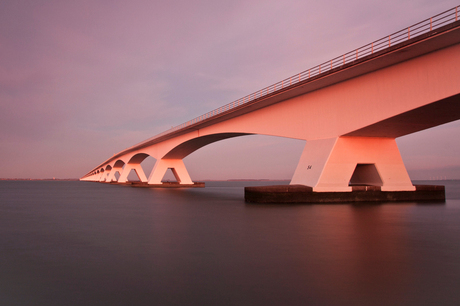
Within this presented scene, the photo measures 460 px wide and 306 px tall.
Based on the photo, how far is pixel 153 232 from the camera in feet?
36.0

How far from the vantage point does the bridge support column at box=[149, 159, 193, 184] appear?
5038 centimetres

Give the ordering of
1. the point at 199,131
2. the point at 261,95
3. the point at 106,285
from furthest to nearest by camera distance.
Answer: the point at 199,131 < the point at 261,95 < the point at 106,285

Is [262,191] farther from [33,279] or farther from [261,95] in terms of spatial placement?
[33,279]

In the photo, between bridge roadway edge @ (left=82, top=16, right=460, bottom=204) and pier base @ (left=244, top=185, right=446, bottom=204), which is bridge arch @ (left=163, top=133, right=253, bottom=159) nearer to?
bridge roadway edge @ (left=82, top=16, right=460, bottom=204)

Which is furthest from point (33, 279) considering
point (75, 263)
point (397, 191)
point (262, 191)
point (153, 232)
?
point (397, 191)

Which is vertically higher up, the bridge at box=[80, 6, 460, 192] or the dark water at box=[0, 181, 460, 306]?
the bridge at box=[80, 6, 460, 192]

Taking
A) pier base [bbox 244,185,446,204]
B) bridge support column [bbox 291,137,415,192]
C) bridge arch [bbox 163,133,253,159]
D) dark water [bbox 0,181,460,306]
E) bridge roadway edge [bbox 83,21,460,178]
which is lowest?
dark water [bbox 0,181,460,306]

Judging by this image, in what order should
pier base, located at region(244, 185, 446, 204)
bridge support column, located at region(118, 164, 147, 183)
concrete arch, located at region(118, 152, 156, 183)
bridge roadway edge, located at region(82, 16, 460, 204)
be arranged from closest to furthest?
1. bridge roadway edge, located at region(82, 16, 460, 204)
2. pier base, located at region(244, 185, 446, 204)
3. concrete arch, located at region(118, 152, 156, 183)
4. bridge support column, located at region(118, 164, 147, 183)

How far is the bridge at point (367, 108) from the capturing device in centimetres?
1514

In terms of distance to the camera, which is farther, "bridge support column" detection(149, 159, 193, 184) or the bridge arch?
"bridge support column" detection(149, 159, 193, 184)

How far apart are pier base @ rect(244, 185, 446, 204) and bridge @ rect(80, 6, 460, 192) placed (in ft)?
1.31

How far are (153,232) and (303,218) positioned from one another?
6332 millimetres

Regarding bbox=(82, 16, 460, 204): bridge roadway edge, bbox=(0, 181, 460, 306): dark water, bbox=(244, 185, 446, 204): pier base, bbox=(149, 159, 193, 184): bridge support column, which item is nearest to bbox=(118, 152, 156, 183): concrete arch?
bbox=(149, 159, 193, 184): bridge support column

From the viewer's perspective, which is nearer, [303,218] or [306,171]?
[303,218]
